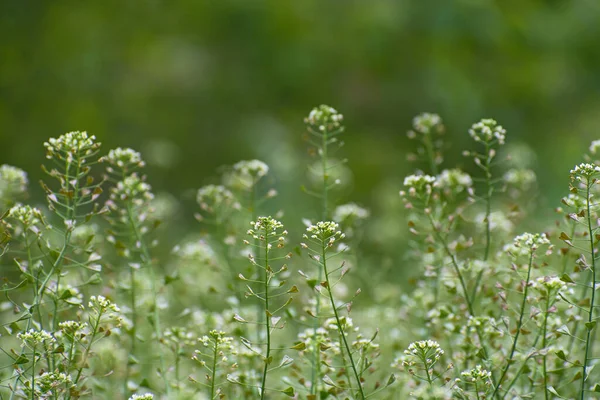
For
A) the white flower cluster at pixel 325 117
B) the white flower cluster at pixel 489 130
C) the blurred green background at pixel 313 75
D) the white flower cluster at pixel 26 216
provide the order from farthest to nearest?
the blurred green background at pixel 313 75, the white flower cluster at pixel 325 117, the white flower cluster at pixel 489 130, the white flower cluster at pixel 26 216

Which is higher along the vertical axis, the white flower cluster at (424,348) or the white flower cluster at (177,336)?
the white flower cluster at (177,336)

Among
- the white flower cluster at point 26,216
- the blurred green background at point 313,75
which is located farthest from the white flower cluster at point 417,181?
the blurred green background at point 313,75

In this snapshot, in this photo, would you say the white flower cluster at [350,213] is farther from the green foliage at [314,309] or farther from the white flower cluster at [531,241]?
the white flower cluster at [531,241]

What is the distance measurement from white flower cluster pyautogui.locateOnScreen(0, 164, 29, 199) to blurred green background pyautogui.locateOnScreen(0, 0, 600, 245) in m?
3.13

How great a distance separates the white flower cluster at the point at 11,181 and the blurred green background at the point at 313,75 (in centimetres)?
313

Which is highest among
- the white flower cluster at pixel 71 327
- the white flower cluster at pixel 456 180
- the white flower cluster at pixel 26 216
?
the white flower cluster at pixel 456 180

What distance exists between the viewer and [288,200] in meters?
4.52

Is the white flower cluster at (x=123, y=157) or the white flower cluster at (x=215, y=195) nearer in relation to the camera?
the white flower cluster at (x=123, y=157)

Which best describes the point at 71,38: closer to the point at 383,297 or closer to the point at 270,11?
the point at 270,11

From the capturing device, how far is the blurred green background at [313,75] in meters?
4.97

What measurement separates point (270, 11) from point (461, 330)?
4231 mm

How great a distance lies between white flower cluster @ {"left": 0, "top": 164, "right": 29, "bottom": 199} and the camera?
61.8 inches

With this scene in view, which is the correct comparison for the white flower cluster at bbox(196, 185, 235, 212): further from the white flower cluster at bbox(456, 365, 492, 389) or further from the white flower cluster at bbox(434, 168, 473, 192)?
the white flower cluster at bbox(456, 365, 492, 389)

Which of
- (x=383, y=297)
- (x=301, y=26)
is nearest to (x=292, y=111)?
(x=301, y=26)
